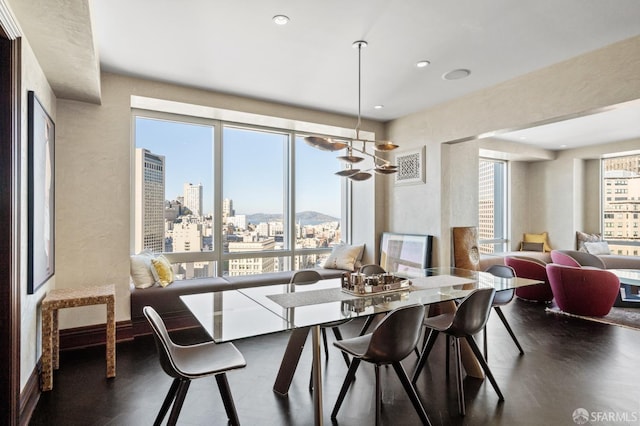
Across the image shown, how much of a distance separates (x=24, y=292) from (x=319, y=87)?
3447 mm

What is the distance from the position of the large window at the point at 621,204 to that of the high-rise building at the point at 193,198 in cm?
862

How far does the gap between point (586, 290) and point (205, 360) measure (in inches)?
190

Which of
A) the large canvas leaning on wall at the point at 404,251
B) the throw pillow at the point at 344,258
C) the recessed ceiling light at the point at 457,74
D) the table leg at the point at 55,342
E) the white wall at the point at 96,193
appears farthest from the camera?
the throw pillow at the point at 344,258

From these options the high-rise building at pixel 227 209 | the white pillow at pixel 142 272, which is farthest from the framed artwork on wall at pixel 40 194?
the high-rise building at pixel 227 209

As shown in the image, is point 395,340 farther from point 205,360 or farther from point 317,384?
point 205,360

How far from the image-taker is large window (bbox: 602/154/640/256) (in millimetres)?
7406

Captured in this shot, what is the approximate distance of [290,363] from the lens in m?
2.65

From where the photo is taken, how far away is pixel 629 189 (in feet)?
24.7

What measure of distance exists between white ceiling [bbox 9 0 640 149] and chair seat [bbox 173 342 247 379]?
218 centimetres

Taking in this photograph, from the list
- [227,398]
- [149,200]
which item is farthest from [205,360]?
[149,200]

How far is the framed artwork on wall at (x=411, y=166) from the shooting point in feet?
16.6

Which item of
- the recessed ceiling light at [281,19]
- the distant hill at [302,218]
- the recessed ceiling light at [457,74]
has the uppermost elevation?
the recessed ceiling light at [281,19]

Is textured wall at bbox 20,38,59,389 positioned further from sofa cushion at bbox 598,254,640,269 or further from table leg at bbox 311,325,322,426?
sofa cushion at bbox 598,254,640,269

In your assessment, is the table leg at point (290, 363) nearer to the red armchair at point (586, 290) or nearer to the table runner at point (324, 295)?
the table runner at point (324, 295)
